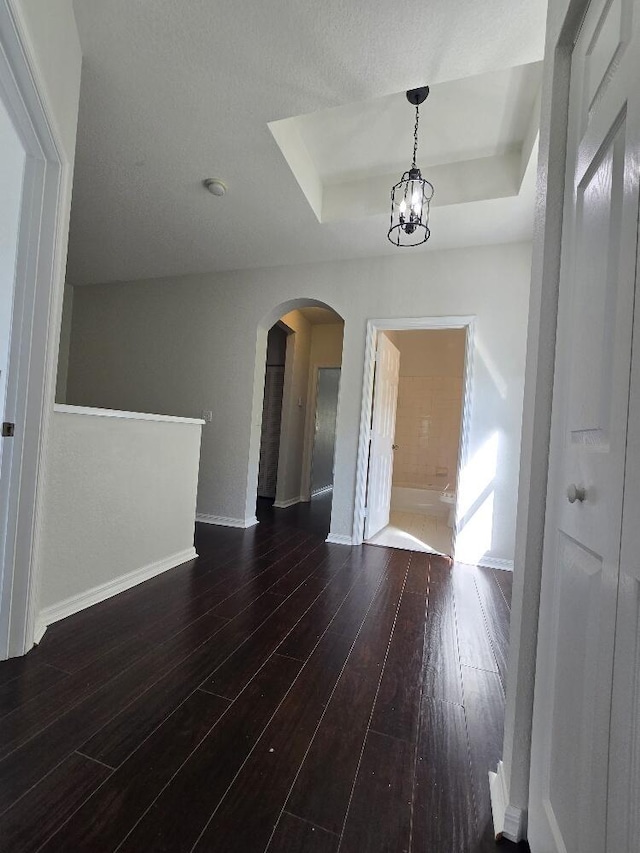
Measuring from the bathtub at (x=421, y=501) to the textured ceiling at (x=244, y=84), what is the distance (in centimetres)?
343

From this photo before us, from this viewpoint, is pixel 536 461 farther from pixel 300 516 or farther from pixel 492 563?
pixel 300 516

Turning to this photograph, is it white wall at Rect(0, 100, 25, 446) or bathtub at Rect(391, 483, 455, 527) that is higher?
white wall at Rect(0, 100, 25, 446)

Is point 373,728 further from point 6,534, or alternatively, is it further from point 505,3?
point 505,3

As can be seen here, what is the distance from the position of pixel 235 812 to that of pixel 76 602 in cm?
142

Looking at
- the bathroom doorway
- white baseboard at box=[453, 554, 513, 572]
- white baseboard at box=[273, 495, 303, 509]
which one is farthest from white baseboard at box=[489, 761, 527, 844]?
white baseboard at box=[273, 495, 303, 509]

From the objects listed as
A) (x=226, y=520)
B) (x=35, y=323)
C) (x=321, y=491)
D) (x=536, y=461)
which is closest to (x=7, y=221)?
(x=35, y=323)

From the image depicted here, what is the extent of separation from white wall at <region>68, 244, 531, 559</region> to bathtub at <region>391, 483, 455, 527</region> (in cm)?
207

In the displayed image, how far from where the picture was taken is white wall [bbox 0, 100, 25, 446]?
56.2 inches

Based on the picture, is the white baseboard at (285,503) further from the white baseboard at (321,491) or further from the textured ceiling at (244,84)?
the textured ceiling at (244,84)

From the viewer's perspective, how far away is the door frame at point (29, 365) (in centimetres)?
144

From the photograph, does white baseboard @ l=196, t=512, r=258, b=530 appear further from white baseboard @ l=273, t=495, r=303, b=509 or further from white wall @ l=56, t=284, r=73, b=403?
white wall @ l=56, t=284, r=73, b=403

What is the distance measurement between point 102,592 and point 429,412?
5.13 meters

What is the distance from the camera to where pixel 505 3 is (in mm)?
1465

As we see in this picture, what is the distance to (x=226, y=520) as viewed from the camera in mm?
3857
